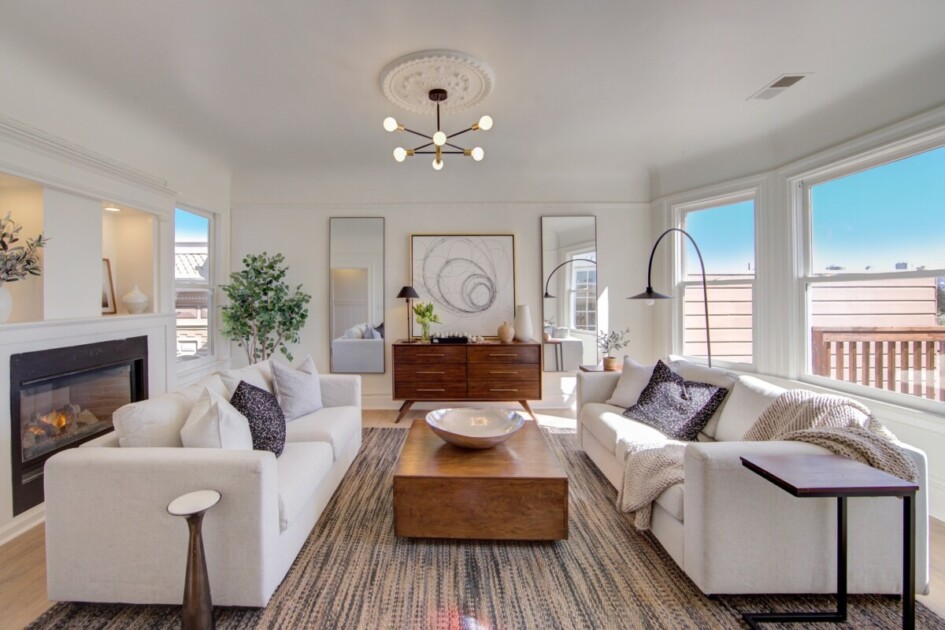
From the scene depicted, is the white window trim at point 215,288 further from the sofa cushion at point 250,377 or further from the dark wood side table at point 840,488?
the dark wood side table at point 840,488

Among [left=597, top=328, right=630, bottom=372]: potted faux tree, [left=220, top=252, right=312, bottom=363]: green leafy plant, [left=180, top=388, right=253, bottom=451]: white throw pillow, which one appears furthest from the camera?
[left=597, top=328, right=630, bottom=372]: potted faux tree

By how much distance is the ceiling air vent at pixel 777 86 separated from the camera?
264 cm

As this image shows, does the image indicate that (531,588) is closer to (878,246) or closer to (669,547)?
(669,547)

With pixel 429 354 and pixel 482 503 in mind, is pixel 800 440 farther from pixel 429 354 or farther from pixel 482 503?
pixel 429 354

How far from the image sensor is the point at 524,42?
7.43 ft

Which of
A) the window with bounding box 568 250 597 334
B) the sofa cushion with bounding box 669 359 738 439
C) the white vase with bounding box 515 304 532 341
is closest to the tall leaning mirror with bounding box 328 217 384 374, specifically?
the white vase with bounding box 515 304 532 341

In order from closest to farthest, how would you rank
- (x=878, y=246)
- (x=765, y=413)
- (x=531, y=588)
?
(x=531, y=588), (x=765, y=413), (x=878, y=246)

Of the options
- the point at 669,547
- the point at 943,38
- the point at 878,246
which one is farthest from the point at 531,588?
the point at 943,38

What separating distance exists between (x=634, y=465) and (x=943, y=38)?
2.85 m

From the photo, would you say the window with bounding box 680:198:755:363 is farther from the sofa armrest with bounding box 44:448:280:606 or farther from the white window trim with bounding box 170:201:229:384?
the white window trim with bounding box 170:201:229:384

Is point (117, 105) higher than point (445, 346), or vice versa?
point (117, 105)

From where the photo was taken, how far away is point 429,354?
13.8ft

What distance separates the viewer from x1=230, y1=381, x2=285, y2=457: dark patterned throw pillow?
2.14m

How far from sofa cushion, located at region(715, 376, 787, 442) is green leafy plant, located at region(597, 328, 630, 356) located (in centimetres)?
203
